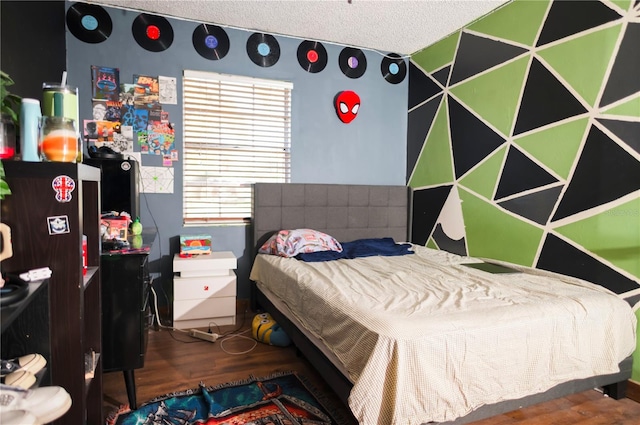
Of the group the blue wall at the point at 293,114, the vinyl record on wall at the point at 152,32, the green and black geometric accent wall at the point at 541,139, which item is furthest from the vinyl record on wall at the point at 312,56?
the vinyl record on wall at the point at 152,32

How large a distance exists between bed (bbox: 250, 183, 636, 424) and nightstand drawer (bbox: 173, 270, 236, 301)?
512 millimetres

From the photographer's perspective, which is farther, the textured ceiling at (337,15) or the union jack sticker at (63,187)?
the textured ceiling at (337,15)

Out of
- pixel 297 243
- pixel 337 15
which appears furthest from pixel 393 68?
pixel 297 243

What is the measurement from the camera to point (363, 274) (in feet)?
8.53

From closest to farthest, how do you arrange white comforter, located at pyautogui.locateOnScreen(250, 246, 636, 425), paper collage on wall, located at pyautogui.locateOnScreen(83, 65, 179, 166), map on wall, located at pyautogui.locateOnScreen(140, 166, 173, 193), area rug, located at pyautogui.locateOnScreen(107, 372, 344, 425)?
white comforter, located at pyautogui.locateOnScreen(250, 246, 636, 425), area rug, located at pyautogui.locateOnScreen(107, 372, 344, 425), paper collage on wall, located at pyautogui.locateOnScreen(83, 65, 179, 166), map on wall, located at pyautogui.locateOnScreen(140, 166, 173, 193)

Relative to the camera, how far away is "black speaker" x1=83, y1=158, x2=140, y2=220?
2639 mm

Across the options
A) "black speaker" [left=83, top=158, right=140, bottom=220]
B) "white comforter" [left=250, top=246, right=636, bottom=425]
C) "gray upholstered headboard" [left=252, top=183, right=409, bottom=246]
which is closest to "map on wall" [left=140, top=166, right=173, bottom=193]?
"black speaker" [left=83, top=158, right=140, bottom=220]

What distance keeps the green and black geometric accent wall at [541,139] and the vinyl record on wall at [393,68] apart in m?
0.30

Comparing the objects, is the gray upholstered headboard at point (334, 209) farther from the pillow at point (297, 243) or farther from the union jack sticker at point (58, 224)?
the union jack sticker at point (58, 224)

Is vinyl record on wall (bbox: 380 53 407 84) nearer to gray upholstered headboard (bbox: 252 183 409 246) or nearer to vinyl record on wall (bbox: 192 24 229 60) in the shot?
gray upholstered headboard (bbox: 252 183 409 246)

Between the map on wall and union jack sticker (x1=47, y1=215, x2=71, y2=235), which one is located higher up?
the map on wall

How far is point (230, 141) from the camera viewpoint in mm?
3537

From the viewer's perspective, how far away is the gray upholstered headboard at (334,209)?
3527mm

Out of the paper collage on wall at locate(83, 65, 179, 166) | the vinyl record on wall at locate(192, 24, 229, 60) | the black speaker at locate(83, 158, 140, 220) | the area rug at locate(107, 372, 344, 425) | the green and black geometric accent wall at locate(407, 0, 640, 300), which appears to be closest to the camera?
the area rug at locate(107, 372, 344, 425)
